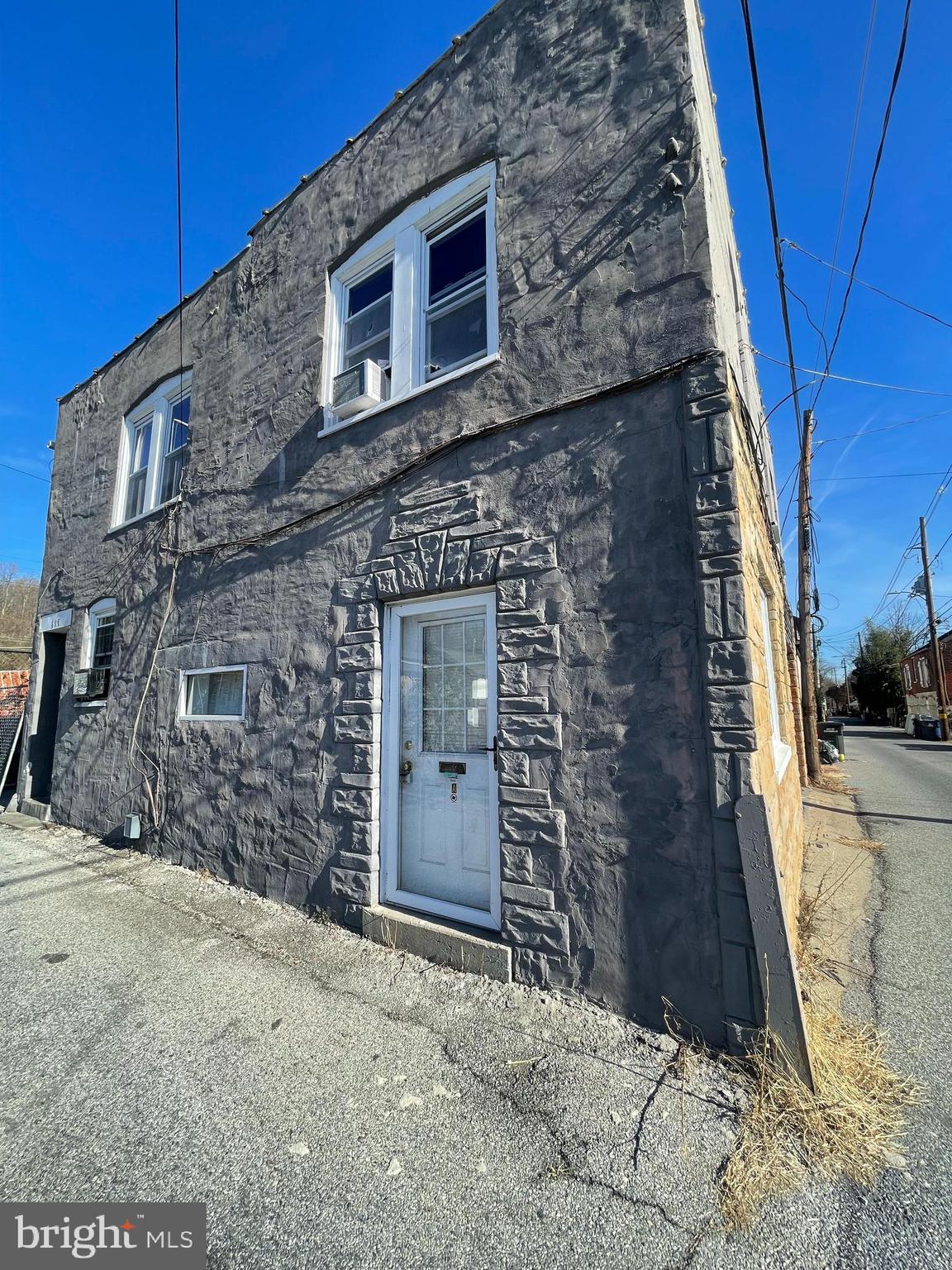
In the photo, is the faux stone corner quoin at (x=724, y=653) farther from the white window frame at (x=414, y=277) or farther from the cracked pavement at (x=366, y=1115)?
the white window frame at (x=414, y=277)

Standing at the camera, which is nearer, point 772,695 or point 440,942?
point 440,942

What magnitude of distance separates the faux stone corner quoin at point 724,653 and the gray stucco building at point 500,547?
0.02 meters

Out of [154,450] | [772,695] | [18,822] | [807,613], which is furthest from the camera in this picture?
[807,613]

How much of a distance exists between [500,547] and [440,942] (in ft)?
8.18

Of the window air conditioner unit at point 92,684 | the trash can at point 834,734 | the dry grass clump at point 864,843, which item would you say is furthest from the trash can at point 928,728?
the window air conditioner unit at point 92,684

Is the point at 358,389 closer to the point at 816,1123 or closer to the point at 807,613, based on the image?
the point at 816,1123

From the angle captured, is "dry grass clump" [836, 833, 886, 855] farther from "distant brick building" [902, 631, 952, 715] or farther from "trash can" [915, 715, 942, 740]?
"distant brick building" [902, 631, 952, 715]

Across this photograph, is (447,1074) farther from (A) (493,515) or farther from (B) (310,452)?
(B) (310,452)

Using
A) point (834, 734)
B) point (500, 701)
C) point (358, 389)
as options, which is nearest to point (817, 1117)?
point (500, 701)

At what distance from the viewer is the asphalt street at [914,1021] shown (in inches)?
71.2

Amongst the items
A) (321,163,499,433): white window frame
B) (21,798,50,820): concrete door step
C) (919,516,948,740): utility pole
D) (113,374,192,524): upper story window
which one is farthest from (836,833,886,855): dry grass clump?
(919,516,948,740): utility pole

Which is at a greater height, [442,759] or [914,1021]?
[442,759]

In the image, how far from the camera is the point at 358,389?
4.98 m

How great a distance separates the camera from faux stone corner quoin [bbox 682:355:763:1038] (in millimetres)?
2627
